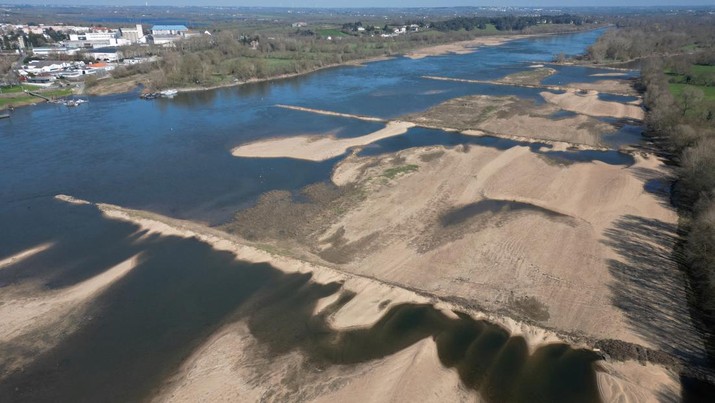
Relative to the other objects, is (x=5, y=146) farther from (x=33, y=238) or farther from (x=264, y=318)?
(x=264, y=318)

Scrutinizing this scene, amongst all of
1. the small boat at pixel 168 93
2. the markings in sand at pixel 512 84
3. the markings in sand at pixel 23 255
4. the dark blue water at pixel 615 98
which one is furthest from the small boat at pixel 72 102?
the dark blue water at pixel 615 98

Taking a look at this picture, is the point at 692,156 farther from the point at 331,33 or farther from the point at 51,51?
the point at 331,33

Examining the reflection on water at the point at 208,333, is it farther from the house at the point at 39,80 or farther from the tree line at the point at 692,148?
the house at the point at 39,80

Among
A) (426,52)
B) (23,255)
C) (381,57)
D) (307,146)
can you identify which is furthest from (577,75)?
(23,255)

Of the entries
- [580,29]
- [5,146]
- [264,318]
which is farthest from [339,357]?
[580,29]

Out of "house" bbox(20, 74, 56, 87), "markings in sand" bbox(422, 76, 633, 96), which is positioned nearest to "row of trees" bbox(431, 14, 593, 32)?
"markings in sand" bbox(422, 76, 633, 96)

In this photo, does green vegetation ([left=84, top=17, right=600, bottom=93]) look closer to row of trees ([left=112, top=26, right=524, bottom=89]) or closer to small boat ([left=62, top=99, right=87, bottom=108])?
row of trees ([left=112, top=26, right=524, bottom=89])
